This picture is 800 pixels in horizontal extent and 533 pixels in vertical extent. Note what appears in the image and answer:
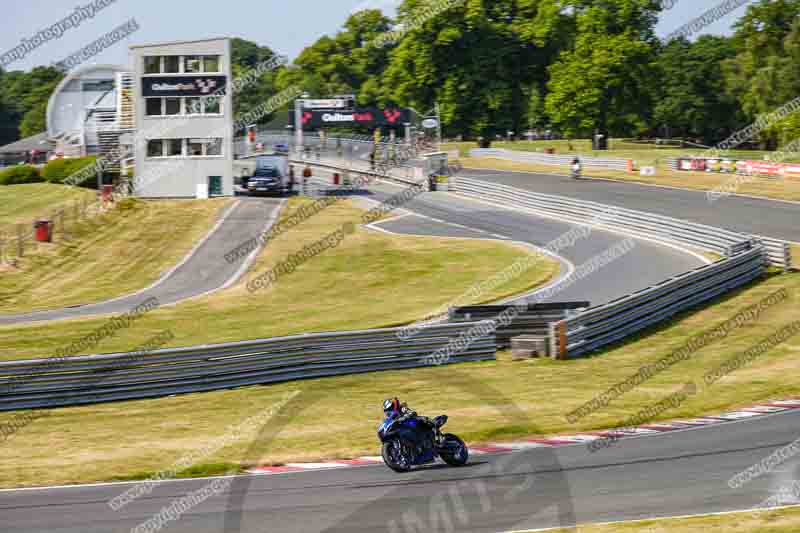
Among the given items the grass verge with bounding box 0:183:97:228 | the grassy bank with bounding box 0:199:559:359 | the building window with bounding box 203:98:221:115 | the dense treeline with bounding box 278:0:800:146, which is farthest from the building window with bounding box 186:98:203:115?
the dense treeline with bounding box 278:0:800:146

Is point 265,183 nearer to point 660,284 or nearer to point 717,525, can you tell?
point 660,284

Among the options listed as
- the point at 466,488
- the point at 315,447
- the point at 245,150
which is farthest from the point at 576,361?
the point at 245,150

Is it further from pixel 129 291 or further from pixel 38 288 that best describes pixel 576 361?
pixel 38 288

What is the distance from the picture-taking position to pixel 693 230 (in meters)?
36.4

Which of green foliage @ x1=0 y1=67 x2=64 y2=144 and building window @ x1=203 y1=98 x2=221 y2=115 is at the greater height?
green foliage @ x1=0 y1=67 x2=64 y2=144

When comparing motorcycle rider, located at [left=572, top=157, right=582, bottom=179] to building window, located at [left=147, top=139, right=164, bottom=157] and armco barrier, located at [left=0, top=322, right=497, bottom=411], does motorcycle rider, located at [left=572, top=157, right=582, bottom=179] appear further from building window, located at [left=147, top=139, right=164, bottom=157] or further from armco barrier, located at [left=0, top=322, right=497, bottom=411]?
armco barrier, located at [left=0, top=322, right=497, bottom=411]

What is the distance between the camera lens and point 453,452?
43.7 ft

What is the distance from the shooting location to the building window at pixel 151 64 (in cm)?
5416

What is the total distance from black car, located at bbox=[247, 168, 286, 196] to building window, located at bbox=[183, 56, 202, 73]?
624 cm

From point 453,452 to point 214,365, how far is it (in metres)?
7.25

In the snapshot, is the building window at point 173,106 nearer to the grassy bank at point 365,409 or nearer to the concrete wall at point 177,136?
the concrete wall at point 177,136

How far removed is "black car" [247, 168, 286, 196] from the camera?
53188 millimetres

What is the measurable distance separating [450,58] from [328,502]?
80951 mm

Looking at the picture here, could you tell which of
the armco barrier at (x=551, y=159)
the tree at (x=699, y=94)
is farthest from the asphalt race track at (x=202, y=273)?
the tree at (x=699, y=94)
